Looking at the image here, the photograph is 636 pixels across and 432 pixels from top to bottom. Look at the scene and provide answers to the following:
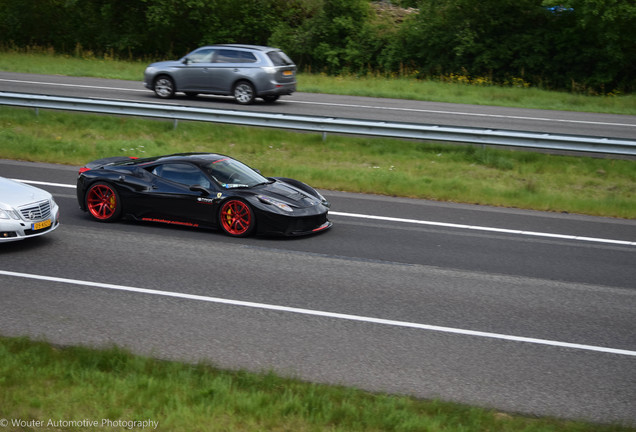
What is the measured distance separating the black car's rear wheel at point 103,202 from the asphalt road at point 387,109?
35.5 feet

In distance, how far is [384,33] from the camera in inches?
1485

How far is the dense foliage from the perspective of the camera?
3294cm

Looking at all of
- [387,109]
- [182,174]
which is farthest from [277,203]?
[387,109]

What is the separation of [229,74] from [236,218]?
13286mm

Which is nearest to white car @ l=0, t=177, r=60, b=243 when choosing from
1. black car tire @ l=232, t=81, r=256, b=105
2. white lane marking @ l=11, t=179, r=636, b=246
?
white lane marking @ l=11, t=179, r=636, b=246

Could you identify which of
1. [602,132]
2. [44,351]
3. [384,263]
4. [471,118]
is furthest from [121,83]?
[44,351]

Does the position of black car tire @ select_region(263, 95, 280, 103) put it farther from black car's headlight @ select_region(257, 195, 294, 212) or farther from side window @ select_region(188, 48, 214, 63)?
black car's headlight @ select_region(257, 195, 294, 212)

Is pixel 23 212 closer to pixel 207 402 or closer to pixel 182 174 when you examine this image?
pixel 182 174

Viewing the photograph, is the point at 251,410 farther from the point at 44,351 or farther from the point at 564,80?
the point at 564,80

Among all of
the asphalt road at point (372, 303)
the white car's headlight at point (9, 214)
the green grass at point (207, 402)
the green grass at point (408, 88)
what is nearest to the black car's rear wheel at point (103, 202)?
the asphalt road at point (372, 303)

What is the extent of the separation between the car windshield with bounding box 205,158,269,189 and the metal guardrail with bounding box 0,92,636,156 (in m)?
6.36

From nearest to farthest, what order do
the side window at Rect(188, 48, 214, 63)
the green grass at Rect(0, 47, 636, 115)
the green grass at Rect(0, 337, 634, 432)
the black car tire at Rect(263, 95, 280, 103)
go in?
the green grass at Rect(0, 337, 634, 432)
the side window at Rect(188, 48, 214, 63)
the black car tire at Rect(263, 95, 280, 103)
the green grass at Rect(0, 47, 636, 115)

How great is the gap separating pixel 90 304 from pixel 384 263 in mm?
4192

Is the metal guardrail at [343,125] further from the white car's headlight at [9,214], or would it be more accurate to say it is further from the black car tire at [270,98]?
the white car's headlight at [9,214]
